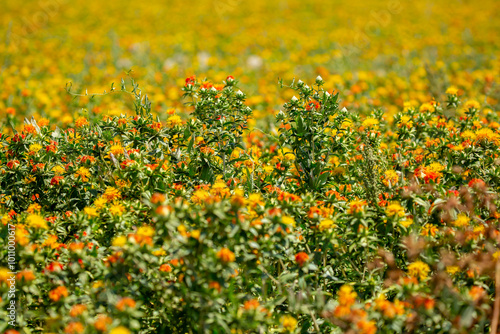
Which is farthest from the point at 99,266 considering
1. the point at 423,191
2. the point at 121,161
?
the point at 423,191

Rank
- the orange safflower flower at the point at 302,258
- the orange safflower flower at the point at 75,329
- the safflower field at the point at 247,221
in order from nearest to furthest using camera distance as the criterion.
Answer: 1. the orange safflower flower at the point at 75,329
2. the safflower field at the point at 247,221
3. the orange safflower flower at the point at 302,258

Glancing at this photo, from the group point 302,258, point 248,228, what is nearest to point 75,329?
point 248,228

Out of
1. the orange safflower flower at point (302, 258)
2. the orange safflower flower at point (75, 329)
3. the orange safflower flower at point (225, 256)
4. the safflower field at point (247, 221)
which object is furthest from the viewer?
the orange safflower flower at point (302, 258)

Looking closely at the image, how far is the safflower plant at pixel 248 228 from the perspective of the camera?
190 centimetres

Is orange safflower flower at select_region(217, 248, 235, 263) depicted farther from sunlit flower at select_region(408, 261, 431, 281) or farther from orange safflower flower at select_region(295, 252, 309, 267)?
sunlit flower at select_region(408, 261, 431, 281)

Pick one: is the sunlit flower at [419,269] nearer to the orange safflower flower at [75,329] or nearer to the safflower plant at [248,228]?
the safflower plant at [248,228]

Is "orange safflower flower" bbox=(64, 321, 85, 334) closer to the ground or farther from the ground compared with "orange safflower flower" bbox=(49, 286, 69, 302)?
closer to the ground

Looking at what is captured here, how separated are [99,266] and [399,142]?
2238mm

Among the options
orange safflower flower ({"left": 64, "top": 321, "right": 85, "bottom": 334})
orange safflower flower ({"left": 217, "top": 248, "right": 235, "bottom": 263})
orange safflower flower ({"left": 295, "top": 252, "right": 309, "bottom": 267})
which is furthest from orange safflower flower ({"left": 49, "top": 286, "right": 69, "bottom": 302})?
orange safflower flower ({"left": 295, "top": 252, "right": 309, "bottom": 267})

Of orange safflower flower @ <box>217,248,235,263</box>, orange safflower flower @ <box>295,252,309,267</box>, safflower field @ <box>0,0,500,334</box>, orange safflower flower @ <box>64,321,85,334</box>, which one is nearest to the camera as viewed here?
orange safflower flower @ <box>64,321,85,334</box>

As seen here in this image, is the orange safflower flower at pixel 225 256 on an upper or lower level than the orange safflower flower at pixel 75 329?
upper

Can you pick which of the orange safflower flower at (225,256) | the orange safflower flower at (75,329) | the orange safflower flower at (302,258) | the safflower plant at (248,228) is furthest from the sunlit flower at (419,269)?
the orange safflower flower at (75,329)

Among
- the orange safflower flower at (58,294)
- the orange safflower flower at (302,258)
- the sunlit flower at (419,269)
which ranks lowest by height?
the orange safflower flower at (58,294)

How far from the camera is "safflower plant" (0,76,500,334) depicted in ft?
6.24
